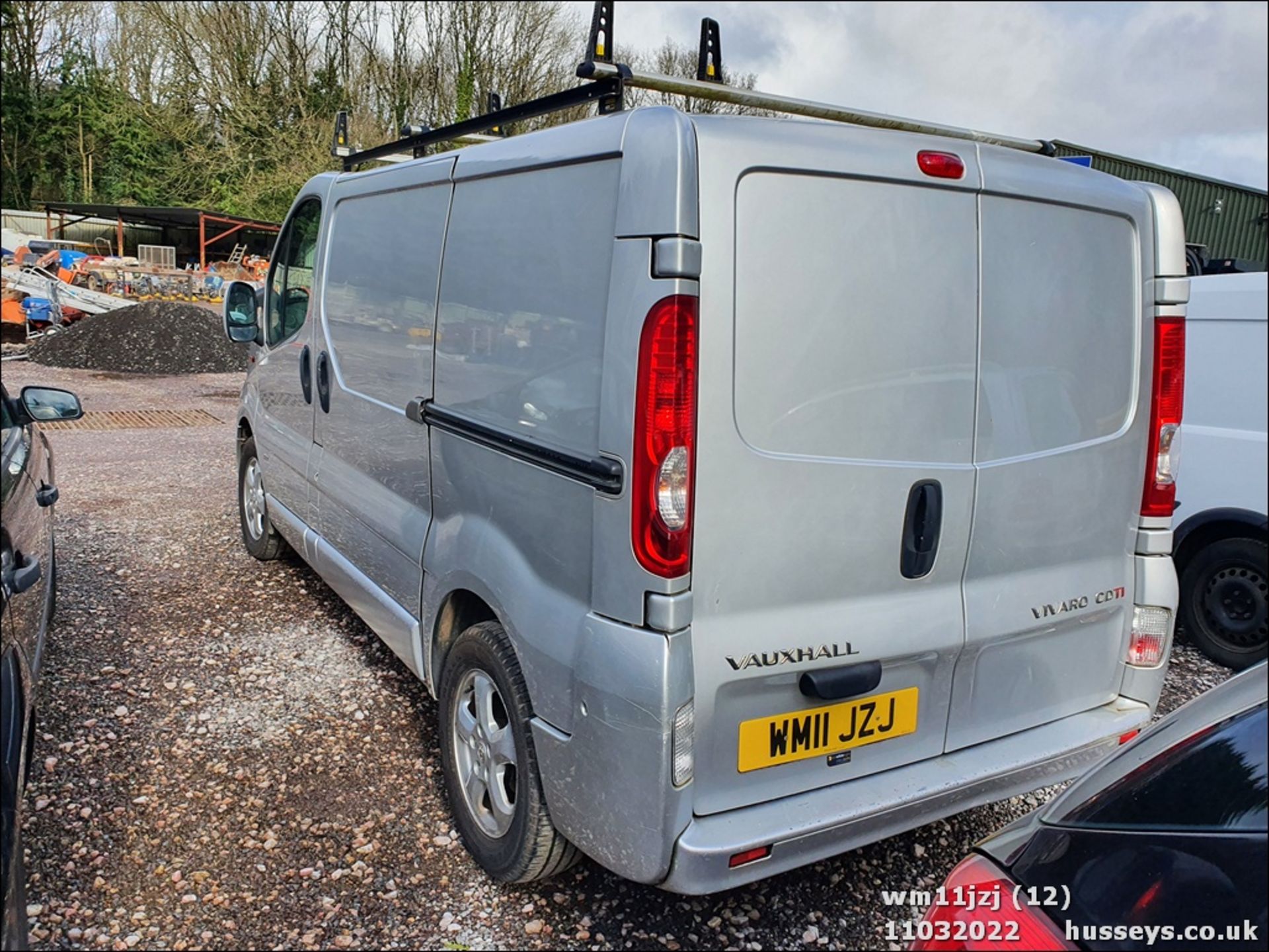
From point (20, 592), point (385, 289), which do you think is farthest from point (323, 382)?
point (20, 592)

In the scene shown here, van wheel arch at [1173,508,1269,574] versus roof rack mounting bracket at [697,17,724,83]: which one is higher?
roof rack mounting bracket at [697,17,724,83]

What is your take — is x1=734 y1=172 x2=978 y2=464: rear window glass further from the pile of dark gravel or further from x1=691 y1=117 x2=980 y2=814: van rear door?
the pile of dark gravel

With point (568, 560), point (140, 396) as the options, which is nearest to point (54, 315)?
point (140, 396)

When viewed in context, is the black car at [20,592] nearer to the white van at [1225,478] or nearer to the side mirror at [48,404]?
the side mirror at [48,404]

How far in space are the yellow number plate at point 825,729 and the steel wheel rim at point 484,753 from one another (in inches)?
28.7

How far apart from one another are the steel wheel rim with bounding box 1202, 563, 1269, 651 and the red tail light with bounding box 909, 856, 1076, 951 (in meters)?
4.10

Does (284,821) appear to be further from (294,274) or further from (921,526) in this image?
(294,274)

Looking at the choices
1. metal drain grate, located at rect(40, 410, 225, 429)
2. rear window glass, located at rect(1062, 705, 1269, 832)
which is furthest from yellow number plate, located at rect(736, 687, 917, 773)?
metal drain grate, located at rect(40, 410, 225, 429)

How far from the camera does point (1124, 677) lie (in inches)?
114

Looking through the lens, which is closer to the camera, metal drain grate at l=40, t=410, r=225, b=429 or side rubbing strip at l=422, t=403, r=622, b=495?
side rubbing strip at l=422, t=403, r=622, b=495

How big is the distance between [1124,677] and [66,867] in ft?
10.8

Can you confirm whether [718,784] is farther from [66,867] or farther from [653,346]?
[66,867]

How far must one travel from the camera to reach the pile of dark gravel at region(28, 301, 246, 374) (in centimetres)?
1528

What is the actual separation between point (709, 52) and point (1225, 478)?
142 inches
